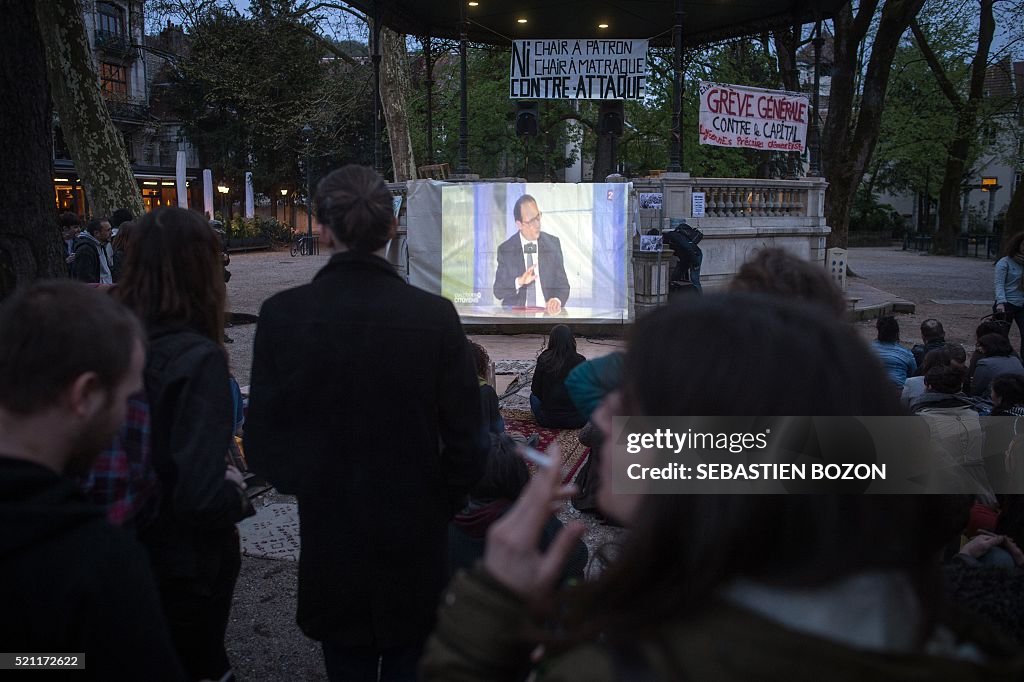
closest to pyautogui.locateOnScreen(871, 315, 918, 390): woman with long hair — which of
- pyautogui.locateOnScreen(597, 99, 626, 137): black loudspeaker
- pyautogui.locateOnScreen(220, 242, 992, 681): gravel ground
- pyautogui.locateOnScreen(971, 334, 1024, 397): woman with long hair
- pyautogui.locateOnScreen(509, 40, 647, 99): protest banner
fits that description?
pyautogui.locateOnScreen(971, 334, 1024, 397): woman with long hair

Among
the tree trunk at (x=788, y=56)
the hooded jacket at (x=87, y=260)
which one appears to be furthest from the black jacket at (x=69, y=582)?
the tree trunk at (x=788, y=56)

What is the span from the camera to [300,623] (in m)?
2.45

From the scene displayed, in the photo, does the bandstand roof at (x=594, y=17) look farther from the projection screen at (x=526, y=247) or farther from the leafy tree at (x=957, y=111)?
the leafy tree at (x=957, y=111)

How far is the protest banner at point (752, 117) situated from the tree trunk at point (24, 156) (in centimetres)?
882

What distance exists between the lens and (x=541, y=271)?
489 inches

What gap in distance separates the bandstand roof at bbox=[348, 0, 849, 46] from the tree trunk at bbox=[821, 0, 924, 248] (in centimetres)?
295

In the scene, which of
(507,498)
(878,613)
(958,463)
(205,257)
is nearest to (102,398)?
(205,257)

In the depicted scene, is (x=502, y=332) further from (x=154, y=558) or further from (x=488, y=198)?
(x=154, y=558)

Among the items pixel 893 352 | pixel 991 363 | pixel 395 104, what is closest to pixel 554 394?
pixel 893 352

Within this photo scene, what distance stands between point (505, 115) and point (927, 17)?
550 inches

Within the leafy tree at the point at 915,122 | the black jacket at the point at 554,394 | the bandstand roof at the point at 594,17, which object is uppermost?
the leafy tree at the point at 915,122

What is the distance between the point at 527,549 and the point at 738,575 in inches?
12.0

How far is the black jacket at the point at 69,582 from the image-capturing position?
4.60 feet

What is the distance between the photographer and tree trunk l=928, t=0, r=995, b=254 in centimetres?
2791
